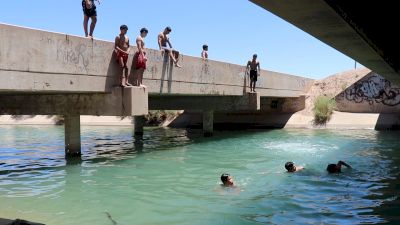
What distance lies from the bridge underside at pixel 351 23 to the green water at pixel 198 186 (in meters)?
3.08

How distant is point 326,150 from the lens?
19.2 m

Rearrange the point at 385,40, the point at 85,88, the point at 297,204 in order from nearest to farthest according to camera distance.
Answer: the point at 297,204
the point at 385,40
the point at 85,88

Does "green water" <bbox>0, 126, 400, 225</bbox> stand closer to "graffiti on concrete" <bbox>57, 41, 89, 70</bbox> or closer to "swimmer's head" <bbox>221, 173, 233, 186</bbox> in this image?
"swimmer's head" <bbox>221, 173, 233, 186</bbox>

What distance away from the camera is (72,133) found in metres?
16.6

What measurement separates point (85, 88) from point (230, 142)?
35.2 ft

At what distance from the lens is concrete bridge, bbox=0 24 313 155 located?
1227 cm

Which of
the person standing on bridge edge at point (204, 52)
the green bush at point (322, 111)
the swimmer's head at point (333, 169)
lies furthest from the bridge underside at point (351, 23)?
the green bush at point (322, 111)

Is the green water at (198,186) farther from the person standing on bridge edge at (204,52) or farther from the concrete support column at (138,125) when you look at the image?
the concrete support column at (138,125)

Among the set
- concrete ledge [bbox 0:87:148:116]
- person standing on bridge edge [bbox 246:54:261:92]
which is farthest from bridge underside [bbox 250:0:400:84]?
person standing on bridge edge [bbox 246:54:261:92]

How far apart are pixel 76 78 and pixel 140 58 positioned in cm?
260

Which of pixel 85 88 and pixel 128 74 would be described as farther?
pixel 128 74

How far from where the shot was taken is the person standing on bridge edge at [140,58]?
15.7 m

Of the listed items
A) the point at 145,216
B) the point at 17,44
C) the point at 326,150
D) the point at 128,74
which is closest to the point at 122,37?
the point at 128,74

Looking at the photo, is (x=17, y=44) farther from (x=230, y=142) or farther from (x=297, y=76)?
(x=297, y=76)
